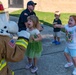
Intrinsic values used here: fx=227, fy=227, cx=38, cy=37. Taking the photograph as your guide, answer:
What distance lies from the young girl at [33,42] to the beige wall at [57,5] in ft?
29.6

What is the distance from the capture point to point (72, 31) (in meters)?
4.18

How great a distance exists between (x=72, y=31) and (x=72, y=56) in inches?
18.6

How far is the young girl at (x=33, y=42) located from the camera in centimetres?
398

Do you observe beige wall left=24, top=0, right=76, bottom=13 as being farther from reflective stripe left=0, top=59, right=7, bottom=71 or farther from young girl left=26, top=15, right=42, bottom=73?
reflective stripe left=0, top=59, right=7, bottom=71

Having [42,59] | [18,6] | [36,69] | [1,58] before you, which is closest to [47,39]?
[42,59]

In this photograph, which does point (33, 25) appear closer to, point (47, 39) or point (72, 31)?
point (72, 31)

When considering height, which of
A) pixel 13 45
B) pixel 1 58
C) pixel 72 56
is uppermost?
pixel 13 45

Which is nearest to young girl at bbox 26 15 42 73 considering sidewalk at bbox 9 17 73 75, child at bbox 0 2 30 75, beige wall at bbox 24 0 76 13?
sidewalk at bbox 9 17 73 75

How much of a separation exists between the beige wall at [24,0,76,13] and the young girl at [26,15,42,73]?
9.02m

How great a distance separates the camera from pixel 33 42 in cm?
417

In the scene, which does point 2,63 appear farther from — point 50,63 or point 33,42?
point 50,63

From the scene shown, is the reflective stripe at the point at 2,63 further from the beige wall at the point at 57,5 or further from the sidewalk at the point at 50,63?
the beige wall at the point at 57,5

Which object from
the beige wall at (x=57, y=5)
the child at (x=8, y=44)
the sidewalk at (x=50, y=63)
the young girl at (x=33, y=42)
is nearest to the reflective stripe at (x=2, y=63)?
the child at (x=8, y=44)

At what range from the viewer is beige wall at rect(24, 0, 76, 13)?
13.1 m
